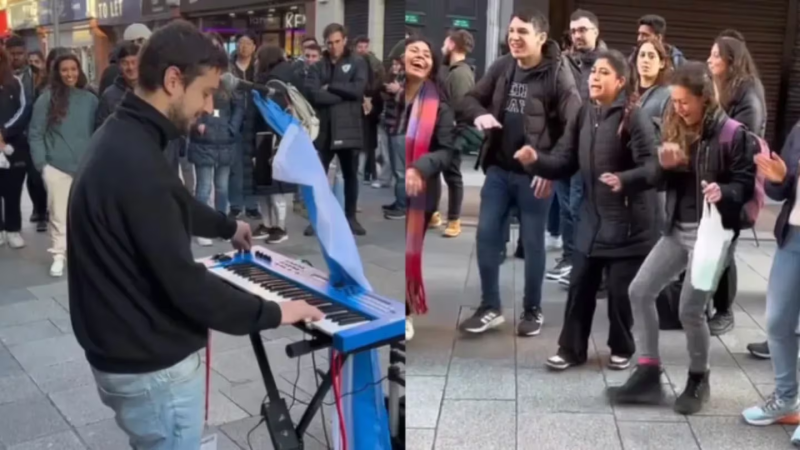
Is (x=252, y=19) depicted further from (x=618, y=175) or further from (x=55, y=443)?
(x=55, y=443)

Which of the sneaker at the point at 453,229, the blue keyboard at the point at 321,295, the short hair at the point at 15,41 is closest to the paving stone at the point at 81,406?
the blue keyboard at the point at 321,295

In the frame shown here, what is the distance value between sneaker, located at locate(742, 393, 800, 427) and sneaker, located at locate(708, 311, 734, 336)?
0.65 ft

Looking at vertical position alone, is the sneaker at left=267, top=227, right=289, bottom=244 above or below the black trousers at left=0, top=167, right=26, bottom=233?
above

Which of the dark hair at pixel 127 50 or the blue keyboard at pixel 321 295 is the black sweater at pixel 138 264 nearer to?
the blue keyboard at pixel 321 295

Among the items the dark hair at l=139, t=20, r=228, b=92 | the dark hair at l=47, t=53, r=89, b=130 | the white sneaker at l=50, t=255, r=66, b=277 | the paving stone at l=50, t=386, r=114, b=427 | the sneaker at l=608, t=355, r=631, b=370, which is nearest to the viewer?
the dark hair at l=139, t=20, r=228, b=92

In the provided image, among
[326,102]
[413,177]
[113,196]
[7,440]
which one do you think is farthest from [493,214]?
[7,440]

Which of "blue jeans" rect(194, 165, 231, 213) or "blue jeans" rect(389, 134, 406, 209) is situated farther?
"blue jeans" rect(194, 165, 231, 213)

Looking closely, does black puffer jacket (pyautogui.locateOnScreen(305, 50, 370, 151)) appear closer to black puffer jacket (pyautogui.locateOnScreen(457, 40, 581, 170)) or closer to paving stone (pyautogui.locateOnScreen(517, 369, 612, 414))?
black puffer jacket (pyautogui.locateOnScreen(457, 40, 581, 170))

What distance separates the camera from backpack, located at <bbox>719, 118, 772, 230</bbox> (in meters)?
1.67

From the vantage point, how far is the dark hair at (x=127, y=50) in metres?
1.73

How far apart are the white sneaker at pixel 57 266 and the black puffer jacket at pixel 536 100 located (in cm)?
178

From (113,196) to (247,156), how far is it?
590 millimetres

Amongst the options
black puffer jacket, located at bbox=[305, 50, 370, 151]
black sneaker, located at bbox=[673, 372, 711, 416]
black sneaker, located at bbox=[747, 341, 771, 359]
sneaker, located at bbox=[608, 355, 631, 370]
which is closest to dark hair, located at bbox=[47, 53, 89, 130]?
black puffer jacket, located at bbox=[305, 50, 370, 151]

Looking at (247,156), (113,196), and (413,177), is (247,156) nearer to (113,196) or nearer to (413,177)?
(113,196)
